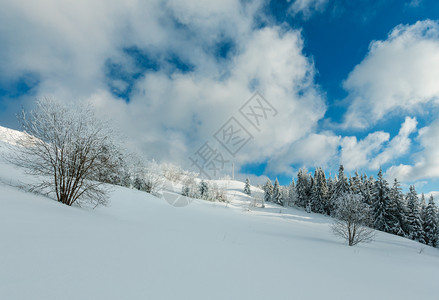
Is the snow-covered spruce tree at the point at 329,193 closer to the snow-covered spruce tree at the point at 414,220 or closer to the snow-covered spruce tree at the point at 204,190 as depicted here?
the snow-covered spruce tree at the point at 414,220

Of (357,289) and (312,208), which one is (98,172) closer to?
(357,289)

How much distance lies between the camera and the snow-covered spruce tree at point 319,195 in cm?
5409

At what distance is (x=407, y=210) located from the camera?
3478 centimetres

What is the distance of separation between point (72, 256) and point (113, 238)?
5.48ft

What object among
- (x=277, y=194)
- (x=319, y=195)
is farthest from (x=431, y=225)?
(x=277, y=194)

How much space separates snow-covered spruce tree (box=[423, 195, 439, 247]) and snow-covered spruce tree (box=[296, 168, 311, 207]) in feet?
86.6

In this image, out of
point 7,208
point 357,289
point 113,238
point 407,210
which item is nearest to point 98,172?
point 7,208

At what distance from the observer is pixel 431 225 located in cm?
3512

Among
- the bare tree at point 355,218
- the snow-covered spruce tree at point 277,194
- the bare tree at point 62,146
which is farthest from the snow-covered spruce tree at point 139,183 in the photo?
the snow-covered spruce tree at point 277,194

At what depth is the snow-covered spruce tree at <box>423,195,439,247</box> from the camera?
34.4 metres

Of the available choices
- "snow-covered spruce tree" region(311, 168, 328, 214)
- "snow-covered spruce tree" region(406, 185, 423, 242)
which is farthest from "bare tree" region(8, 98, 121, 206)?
"snow-covered spruce tree" region(311, 168, 328, 214)

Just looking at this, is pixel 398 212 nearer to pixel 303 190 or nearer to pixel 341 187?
pixel 341 187

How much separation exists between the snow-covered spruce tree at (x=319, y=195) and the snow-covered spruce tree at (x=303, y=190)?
124 inches

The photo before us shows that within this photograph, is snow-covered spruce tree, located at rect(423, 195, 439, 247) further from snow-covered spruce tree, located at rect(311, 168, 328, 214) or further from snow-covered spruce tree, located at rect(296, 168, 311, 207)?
snow-covered spruce tree, located at rect(296, 168, 311, 207)
